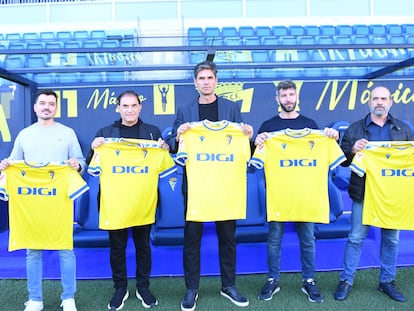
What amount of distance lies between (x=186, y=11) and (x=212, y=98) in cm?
722

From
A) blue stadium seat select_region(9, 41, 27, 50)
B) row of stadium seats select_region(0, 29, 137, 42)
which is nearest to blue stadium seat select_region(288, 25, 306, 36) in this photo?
row of stadium seats select_region(0, 29, 137, 42)

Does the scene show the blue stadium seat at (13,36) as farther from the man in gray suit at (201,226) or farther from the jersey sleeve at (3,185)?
the man in gray suit at (201,226)

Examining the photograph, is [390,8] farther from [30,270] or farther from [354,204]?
[30,270]

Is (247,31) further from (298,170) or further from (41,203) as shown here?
(41,203)

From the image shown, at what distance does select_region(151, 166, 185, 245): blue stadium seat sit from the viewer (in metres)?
3.62

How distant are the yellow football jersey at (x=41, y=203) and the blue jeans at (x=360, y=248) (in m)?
2.05

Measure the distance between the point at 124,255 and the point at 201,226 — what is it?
61 cm

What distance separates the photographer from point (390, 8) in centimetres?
967

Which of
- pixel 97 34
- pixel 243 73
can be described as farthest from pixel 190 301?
pixel 97 34

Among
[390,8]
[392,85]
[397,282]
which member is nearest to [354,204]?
[397,282]

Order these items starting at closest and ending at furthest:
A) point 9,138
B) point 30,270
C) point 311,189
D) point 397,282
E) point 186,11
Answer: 1. point 30,270
2. point 311,189
3. point 397,282
4. point 9,138
5. point 186,11

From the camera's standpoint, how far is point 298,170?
2.93m

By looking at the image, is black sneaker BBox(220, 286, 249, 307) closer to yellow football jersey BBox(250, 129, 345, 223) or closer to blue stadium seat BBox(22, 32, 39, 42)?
yellow football jersey BBox(250, 129, 345, 223)

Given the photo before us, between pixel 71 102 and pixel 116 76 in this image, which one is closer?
pixel 71 102
